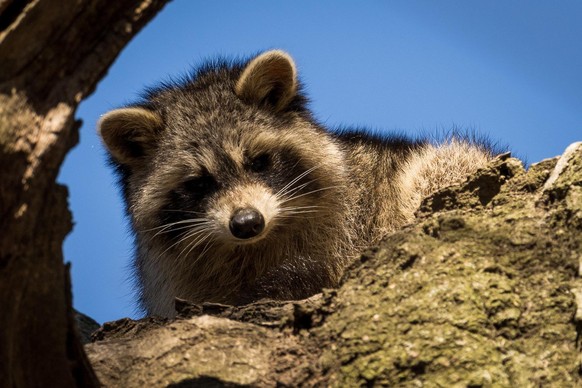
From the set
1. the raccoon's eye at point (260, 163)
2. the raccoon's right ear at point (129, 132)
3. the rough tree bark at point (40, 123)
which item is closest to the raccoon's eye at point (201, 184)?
the raccoon's eye at point (260, 163)

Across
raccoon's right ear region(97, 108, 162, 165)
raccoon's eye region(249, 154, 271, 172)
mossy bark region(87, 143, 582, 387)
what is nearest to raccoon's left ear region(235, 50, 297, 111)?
raccoon's eye region(249, 154, 271, 172)

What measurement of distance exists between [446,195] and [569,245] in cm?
51

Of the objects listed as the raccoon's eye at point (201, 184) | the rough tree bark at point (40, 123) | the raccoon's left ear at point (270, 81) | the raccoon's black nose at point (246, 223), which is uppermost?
the raccoon's left ear at point (270, 81)

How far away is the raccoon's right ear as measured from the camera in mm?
3961

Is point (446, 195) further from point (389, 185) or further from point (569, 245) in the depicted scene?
point (389, 185)

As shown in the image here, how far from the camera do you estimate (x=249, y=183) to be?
381 cm

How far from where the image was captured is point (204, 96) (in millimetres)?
4078

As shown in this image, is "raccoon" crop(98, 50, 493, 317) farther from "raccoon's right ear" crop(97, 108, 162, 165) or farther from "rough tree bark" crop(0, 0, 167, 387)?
"rough tree bark" crop(0, 0, 167, 387)

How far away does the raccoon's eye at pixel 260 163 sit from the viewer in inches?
153

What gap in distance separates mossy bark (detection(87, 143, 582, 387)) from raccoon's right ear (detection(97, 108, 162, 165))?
1.72 m

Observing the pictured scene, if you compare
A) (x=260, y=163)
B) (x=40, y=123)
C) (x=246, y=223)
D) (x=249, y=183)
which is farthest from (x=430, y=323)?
(x=260, y=163)

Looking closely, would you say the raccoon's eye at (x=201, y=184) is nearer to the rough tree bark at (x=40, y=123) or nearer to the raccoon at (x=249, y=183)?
the raccoon at (x=249, y=183)

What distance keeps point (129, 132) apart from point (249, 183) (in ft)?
2.39

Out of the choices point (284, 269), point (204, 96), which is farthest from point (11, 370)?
point (204, 96)
